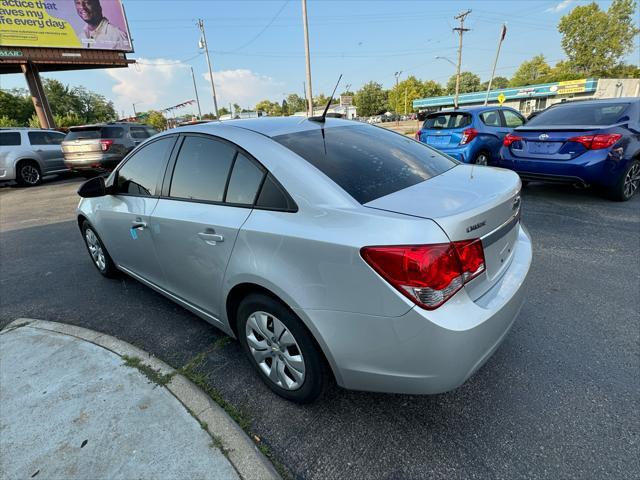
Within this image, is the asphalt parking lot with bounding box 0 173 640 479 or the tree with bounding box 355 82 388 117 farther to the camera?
the tree with bounding box 355 82 388 117

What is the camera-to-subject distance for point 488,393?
2.15 metres

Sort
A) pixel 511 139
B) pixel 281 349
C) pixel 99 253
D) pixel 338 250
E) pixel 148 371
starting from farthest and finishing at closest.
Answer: pixel 511 139
pixel 99 253
pixel 148 371
pixel 281 349
pixel 338 250

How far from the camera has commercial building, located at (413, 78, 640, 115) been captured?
4997 cm

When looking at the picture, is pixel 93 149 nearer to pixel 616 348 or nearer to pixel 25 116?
pixel 616 348

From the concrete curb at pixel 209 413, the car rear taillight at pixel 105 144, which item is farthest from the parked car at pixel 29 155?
the concrete curb at pixel 209 413

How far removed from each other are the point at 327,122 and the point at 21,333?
305 centimetres

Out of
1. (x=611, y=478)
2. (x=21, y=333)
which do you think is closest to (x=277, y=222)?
(x=611, y=478)

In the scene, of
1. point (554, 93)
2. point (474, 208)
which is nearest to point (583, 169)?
point (474, 208)

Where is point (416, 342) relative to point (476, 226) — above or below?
below

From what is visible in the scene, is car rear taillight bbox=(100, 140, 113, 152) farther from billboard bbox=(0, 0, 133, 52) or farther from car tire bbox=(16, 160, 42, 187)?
billboard bbox=(0, 0, 133, 52)

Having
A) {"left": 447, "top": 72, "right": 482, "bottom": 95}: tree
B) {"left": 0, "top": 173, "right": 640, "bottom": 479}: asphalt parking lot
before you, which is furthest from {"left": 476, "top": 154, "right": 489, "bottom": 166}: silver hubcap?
{"left": 447, "top": 72, "right": 482, "bottom": 95}: tree

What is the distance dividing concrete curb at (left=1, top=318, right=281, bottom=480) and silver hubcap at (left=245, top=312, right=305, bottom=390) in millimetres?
338

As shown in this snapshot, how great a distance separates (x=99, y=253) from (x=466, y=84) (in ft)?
402

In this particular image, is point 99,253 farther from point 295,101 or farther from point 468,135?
point 295,101
